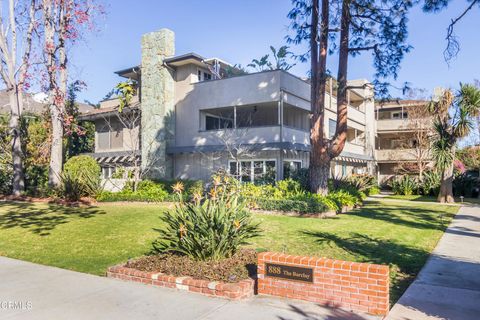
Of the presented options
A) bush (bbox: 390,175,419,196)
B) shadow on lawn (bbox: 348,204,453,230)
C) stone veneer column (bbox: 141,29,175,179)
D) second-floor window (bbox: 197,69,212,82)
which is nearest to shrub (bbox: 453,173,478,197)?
bush (bbox: 390,175,419,196)

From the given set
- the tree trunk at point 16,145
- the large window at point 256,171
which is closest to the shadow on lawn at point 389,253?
the large window at point 256,171

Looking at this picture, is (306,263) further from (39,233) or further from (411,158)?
(411,158)

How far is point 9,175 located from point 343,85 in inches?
821

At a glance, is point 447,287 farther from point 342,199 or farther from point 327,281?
point 342,199

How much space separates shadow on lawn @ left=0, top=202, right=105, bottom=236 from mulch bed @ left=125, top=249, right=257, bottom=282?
5339mm

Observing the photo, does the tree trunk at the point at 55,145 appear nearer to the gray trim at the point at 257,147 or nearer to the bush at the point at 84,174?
the bush at the point at 84,174

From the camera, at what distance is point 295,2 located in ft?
57.1

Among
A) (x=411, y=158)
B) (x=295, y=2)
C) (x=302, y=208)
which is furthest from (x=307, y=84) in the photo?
(x=411, y=158)

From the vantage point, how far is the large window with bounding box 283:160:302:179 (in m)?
20.1

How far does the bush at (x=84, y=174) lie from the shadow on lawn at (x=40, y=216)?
64.5 inches

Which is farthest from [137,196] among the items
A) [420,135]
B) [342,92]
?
[420,135]

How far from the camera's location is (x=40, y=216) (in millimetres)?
13719

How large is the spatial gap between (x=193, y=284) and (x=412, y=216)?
37.8ft

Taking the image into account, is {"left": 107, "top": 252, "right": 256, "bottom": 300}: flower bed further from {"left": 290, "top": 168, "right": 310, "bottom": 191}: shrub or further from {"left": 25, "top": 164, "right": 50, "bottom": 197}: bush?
{"left": 25, "top": 164, "right": 50, "bottom": 197}: bush
